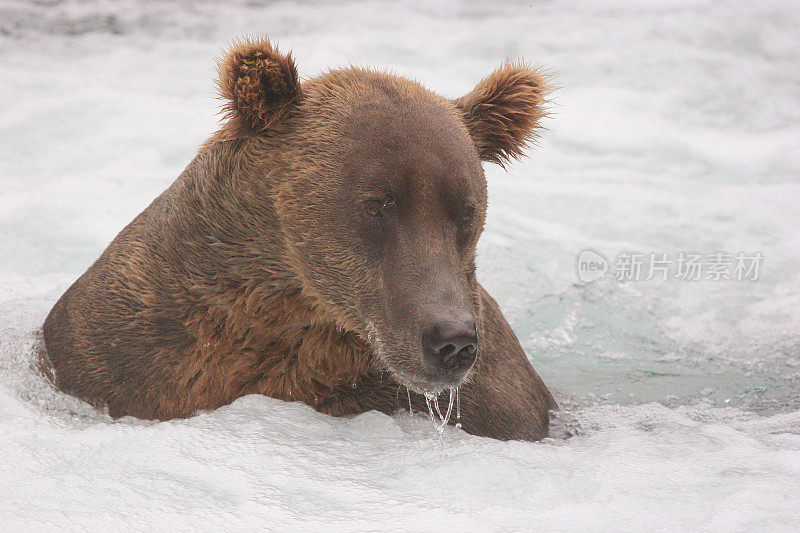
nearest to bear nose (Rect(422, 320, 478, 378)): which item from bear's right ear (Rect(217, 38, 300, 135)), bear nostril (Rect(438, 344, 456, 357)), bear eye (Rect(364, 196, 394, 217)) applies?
bear nostril (Rect(438, 344, 456, 357))

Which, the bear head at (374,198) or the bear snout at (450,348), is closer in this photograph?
the bear snout at (450,348)

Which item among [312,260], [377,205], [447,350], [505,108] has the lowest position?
[447,350]

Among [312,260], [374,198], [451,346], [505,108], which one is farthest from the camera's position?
[505,108]

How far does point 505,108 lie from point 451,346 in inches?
54.5

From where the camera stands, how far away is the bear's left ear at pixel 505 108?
171 inches

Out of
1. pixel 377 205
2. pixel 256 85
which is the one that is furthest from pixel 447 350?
pixel 256 85

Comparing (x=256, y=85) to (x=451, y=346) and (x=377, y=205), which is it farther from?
(x=451, y=346)

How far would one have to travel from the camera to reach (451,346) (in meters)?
3.46

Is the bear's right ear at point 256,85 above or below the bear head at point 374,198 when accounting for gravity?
above

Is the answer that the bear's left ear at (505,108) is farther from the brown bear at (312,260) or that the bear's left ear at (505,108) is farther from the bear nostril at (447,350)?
the bear nostril at (447,350)

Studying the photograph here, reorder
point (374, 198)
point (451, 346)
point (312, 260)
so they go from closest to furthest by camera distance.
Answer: point (451, 346) → point (374, 198) → point (312, 260)

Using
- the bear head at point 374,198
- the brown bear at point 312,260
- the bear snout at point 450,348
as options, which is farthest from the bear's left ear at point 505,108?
the bear snout at point 450,348

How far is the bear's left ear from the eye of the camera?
4.35 meters

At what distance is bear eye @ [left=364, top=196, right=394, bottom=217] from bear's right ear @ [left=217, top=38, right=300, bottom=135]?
0.56 meters
